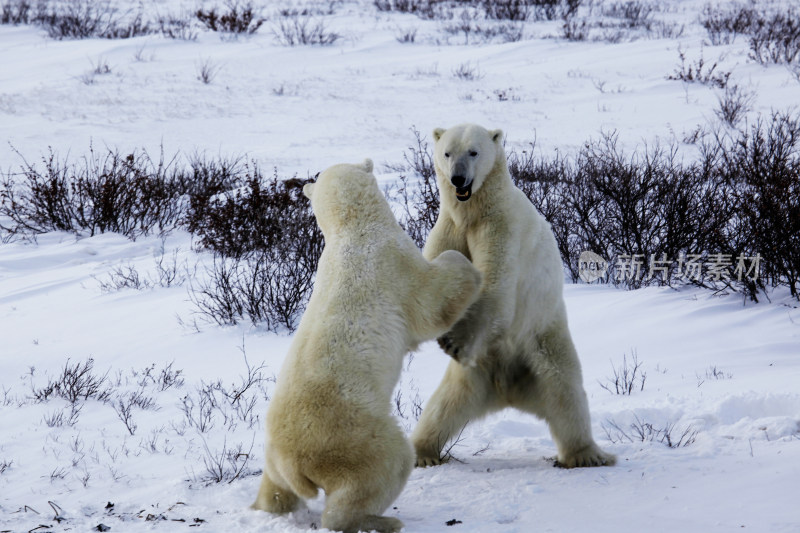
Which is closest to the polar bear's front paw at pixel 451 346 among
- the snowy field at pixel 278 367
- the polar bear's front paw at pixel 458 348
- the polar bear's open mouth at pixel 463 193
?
the polar bear's front paw at pixel 458 348

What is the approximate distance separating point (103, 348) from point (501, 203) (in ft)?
11.7

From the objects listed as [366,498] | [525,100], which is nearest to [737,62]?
[525,100]

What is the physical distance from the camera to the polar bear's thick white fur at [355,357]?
2.33 m

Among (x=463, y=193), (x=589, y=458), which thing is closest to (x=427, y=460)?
(x=589, y=458)

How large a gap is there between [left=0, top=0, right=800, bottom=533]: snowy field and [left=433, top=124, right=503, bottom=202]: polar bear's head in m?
0.74

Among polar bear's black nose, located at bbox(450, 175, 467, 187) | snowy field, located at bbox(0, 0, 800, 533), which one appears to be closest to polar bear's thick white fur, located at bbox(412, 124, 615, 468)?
polar bear's black nose, located at bbox(450, 175, 467, 187)

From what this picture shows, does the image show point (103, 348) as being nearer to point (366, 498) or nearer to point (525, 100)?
point (366, 498)

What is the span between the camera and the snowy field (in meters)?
2.72

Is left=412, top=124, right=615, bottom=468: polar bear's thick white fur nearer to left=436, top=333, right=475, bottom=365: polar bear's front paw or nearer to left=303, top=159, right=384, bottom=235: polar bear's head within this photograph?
left=436, top=333, right=475, bottom=365: polar bear's front paw

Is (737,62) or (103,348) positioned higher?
(737,62)

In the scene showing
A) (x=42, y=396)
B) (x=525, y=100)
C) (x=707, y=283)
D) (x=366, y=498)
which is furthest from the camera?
(x=525, y=100)

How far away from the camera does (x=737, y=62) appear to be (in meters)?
15.1

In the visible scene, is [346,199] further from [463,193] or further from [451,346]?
[451,346]

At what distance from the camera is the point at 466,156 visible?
293cm
